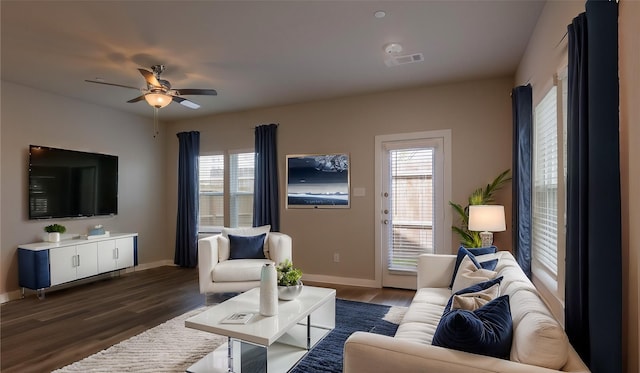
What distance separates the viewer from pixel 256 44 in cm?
324

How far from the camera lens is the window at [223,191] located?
19.0 ft

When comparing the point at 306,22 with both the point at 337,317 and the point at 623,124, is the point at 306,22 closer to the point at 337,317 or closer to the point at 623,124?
the point at 623,124

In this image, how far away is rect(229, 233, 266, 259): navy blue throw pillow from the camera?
4.27 metres

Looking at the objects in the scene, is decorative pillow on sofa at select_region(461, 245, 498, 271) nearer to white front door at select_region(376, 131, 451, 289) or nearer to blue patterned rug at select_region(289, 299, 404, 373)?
blue patterned rug at select_region(289, 299, 404, 373)

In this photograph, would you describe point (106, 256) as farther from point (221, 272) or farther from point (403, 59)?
point (403, 59)

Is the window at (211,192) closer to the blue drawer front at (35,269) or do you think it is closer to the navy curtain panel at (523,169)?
the blue drawer front at (35,269)

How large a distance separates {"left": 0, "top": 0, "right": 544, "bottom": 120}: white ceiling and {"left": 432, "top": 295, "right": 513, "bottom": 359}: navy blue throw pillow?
86.5 inches

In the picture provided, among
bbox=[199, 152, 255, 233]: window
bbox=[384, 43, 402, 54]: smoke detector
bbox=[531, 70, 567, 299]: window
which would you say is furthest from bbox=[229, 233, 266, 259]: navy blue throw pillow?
bbox=[531, 70, 567, 299]: window

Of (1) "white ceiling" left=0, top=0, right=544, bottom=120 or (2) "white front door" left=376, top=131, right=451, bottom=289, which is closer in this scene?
(1) "white ceiling" left=0, top=0, right=544, bottom=120

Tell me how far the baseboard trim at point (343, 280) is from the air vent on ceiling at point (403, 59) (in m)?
2.80

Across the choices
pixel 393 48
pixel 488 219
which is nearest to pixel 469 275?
pixel 488 219

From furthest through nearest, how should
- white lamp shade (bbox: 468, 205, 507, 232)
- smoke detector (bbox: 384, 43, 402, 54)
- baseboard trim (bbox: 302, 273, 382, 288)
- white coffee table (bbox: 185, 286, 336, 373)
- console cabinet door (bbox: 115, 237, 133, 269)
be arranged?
console cabinet door (bbox: 115, 237, 133, 269)
baseboard trim (bbox: 302, 273, 382, 288)
white lamp shade (bbox: 468, 205, 507, 232)
smoke detector (bbox: 384, 43, 402, 54)
white coffee table (bbox: 185, 286, 336, 373)

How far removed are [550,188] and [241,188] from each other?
175 inches

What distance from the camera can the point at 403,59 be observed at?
11.7 feet
